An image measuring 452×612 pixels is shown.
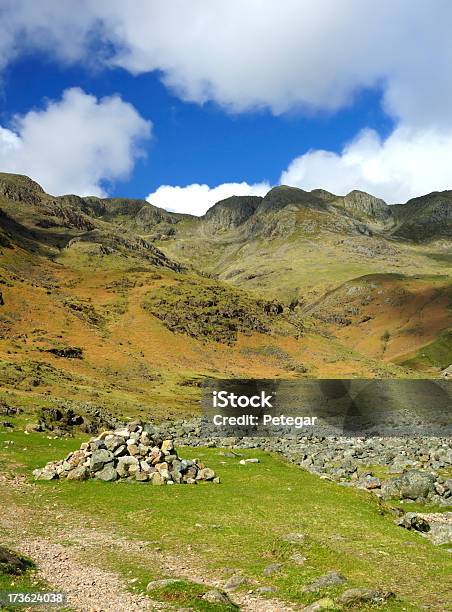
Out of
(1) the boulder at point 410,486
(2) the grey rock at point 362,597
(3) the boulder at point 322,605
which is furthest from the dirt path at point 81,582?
(1) the boulder at point 410,486

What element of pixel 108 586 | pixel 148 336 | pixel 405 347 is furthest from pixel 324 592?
pixel 405 347

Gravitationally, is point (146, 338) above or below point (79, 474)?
above

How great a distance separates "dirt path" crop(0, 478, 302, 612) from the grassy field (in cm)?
9

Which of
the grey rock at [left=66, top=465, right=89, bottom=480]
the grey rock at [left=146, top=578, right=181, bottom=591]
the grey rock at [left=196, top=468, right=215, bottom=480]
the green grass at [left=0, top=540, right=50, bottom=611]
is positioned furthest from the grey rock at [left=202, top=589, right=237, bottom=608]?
the grey rock at [left=66, top=465, right=89, bottom=480]

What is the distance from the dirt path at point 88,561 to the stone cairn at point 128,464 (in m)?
5.31

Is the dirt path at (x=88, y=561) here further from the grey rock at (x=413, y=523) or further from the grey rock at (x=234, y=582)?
the grey rock at (x=413, y=523)

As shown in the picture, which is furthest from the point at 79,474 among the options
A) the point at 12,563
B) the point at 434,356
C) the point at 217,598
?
the point at 434,356

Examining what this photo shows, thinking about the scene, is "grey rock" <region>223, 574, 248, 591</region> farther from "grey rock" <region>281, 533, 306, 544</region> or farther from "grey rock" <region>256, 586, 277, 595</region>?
"grey rock" <region>281, 533, 306, 544</region>

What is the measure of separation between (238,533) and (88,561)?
607 centimetres

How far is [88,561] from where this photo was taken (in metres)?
17.5

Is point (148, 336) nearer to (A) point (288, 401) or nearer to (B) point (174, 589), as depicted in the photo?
(A) point (288, 401)

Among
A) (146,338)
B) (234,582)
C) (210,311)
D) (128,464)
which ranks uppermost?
(210,311)

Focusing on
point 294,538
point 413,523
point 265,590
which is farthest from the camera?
point 413,523

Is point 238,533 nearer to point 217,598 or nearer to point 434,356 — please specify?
point 217,598
